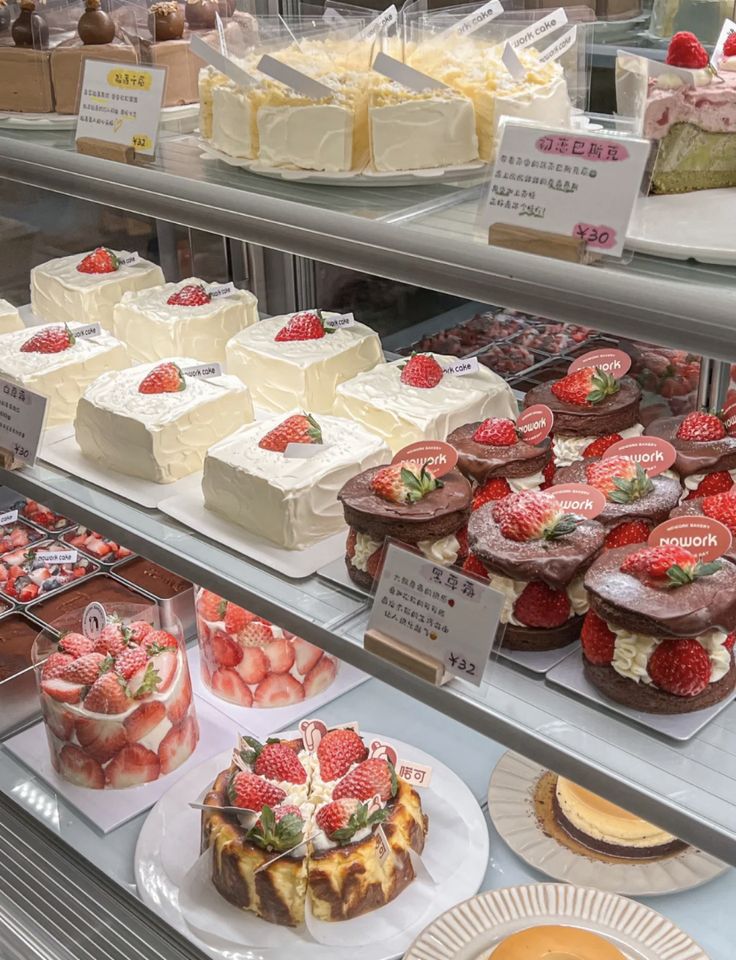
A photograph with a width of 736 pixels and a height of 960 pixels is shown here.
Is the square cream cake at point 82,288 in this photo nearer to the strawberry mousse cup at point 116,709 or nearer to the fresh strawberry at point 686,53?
the strawberry mousse cup at point 116,709

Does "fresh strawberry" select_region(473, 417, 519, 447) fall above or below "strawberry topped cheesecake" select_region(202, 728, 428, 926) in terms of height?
above

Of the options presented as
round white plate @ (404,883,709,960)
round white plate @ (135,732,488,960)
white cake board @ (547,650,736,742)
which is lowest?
round white plate @ (135,732,488,960)

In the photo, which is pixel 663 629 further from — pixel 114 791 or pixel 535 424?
A: pixel 114 791

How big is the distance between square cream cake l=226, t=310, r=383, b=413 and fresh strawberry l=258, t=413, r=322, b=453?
0.75 ft

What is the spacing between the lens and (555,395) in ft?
5.33

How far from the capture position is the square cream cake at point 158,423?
173 centimetres

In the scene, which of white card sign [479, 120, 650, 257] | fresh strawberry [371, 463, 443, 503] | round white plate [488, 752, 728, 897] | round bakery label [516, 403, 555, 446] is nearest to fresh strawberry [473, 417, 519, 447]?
round bakery label [516, 403, 555, 446]

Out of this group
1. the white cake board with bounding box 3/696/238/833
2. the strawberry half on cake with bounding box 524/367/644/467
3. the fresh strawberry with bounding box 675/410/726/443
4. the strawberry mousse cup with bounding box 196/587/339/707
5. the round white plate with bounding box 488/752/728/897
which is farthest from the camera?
the strawberry mousse cup with bounding box 196/587/339/707

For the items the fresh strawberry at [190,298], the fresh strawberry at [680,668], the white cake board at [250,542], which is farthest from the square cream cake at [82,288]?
the fresh strawberry at [680,668]

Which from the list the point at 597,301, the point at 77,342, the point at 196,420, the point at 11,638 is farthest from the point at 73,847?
the point at 597,301

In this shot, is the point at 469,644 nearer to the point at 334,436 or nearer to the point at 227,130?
the point at 334,436

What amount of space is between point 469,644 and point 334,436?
0.58m

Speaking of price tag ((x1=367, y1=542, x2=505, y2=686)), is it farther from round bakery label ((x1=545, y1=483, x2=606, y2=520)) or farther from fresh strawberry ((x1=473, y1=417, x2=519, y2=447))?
fresh strawberry ((x1=473, y1=417, x2=519, y2=447))

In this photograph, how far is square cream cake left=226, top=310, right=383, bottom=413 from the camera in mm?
1880
